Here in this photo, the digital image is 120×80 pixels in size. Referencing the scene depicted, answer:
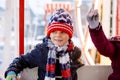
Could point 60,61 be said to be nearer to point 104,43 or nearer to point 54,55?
point 54,55

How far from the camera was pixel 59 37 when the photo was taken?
1.40m

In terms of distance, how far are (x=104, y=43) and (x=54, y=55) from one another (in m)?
0.26

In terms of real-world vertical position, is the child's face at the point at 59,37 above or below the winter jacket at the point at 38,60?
above

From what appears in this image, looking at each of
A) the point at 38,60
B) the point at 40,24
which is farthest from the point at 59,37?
the point at 40,24

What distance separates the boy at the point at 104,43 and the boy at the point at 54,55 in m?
0.13

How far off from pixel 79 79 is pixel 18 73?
14.8 inches

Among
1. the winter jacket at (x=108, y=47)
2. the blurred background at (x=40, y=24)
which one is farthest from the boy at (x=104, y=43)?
the blurred background at (x=40, y=24)

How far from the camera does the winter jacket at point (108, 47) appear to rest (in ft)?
4.50

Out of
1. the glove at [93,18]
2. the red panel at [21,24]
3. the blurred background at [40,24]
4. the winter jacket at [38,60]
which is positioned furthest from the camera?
the blurred background at [40,24]

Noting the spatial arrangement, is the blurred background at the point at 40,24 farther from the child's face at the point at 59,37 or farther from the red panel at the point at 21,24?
the child's face at the point at 59,37

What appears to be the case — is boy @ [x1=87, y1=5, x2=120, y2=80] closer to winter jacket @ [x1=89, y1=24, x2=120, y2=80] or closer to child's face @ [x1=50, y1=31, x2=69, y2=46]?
winter jacket @ [x1=89, y1=24, x2=120, y2=80]

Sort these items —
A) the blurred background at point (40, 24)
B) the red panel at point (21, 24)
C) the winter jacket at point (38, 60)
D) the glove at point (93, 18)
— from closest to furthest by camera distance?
the glove at point (93, 18) → the winter jacket at point (38, 60) → the red panel at point (21, 24) → the blurred background at point (40, 24)

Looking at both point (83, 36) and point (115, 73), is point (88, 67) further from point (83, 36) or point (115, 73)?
point (83, 36)

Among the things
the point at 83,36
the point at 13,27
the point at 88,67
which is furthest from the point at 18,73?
the point at 83,36
